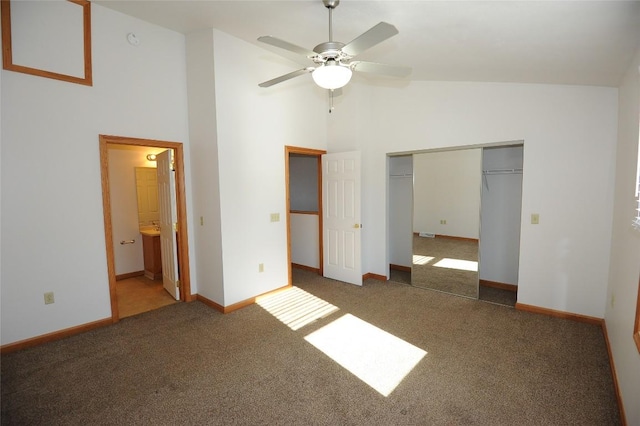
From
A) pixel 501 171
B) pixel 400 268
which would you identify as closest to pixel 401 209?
pixel 400 268

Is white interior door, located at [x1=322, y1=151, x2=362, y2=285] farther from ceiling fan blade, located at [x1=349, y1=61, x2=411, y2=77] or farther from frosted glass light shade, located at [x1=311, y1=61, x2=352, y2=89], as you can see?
frosted glass light shade, located at [x1=311, y1=61, x2=352, y2=89]

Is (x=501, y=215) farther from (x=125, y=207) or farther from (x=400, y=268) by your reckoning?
(x=125, y=207)

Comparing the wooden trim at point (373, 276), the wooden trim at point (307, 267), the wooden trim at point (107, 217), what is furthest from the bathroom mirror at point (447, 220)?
the wooden trim at point (107, 217)

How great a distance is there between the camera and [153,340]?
2.89 m

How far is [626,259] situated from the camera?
2217mm

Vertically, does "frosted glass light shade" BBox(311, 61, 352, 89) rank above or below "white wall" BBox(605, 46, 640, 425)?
above

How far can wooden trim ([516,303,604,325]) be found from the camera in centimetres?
312

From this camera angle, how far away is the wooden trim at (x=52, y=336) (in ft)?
8.73

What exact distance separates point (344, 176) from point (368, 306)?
1852 mm

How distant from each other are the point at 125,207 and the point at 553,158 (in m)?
5.89

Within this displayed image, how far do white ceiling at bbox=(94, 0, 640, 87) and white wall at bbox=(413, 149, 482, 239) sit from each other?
3.39 ft

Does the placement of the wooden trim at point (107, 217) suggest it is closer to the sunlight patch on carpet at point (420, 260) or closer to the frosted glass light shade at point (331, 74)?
the frosted glass light shade at point (331, 74)

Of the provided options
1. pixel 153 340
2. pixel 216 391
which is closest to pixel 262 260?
pixel 153 340

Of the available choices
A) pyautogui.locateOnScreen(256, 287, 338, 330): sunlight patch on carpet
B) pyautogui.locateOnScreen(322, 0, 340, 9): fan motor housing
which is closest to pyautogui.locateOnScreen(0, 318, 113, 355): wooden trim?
pyautogui.locateOnScreen(256, 287, 338, 330): sunlight patch on carpet
